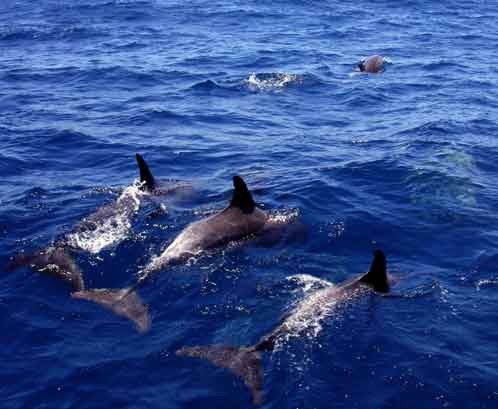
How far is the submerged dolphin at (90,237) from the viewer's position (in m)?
13.2

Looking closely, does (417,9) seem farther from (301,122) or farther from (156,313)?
(156,313)

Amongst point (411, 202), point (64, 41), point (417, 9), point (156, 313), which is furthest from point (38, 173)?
point (417, 9)

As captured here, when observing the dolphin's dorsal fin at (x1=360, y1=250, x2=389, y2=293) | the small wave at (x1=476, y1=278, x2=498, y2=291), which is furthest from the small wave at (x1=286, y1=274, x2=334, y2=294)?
the small wave at (x1=476, y1=278, x2=498, y2=291)

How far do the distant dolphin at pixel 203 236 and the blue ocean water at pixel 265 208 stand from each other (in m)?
0.31

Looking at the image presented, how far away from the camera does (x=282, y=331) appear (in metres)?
10.8

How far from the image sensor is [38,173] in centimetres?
1961

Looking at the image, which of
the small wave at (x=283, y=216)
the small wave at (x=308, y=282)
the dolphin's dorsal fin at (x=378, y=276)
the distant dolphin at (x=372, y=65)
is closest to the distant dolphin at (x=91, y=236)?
the small wave at (x=308, y=282)

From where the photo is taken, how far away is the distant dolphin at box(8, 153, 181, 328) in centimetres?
1319

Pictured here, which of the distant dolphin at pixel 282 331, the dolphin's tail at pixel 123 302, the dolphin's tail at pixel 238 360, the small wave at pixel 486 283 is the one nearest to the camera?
the dolphin's tail at pixel 238 360

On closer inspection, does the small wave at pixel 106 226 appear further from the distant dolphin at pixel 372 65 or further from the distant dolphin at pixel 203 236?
the distant dolphin at pixel 372 65

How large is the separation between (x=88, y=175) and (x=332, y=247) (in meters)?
8.77

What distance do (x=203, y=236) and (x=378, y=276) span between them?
4141 mm

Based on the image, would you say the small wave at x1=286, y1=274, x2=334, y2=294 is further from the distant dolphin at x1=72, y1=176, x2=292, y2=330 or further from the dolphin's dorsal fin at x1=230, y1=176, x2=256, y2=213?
the dolphin's dorsal fin at x1=230, y1=176, x2=256, y2=213

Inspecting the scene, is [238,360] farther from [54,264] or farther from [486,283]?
[486,283]
